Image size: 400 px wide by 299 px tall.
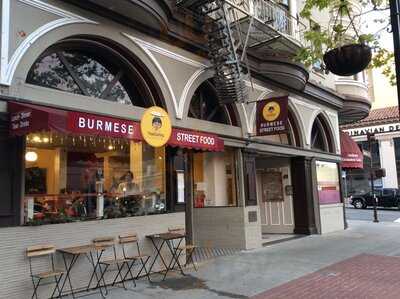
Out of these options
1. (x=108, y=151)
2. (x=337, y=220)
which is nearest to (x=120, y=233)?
(x=108, y=151)

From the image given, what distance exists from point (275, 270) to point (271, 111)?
14.7 feet

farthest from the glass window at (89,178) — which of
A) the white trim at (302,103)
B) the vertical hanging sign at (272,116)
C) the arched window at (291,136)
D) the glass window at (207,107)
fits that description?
the white trim at (302,103)

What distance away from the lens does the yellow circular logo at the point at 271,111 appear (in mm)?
11555

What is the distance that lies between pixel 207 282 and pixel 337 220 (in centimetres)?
987

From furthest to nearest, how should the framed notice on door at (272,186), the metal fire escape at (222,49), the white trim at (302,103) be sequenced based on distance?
the framed notice on door at (272,186) < the white trim at (302,103) < the metal fire escape at (222,49)

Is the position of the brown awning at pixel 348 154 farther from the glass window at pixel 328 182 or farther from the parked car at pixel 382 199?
the parked car at pixel 382 199

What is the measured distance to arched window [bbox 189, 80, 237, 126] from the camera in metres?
10.9

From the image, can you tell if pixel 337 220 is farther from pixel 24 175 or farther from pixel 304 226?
pixel 24 175

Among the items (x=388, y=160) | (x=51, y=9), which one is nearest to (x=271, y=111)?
(x=51, y=9)

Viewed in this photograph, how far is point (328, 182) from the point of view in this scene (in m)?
16.6

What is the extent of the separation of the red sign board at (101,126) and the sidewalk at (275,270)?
2.70 metres

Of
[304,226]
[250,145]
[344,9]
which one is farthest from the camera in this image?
[304,226]

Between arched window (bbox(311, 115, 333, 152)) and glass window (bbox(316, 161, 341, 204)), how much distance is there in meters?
0.70

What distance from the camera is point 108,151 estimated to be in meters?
8.53
